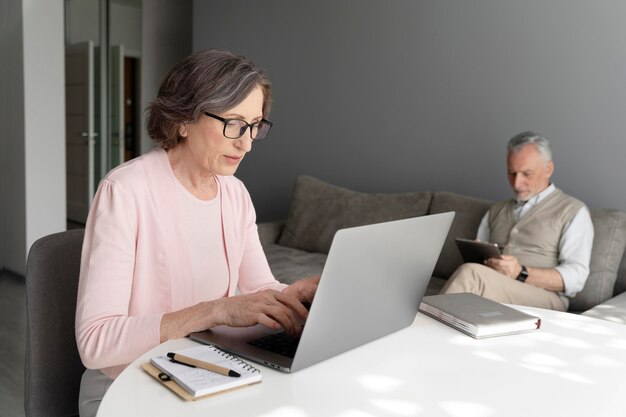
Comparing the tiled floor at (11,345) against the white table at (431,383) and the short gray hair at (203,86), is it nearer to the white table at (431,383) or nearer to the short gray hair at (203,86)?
the short gray hair at (203,86)

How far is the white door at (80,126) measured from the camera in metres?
6.12

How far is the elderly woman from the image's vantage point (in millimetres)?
1278

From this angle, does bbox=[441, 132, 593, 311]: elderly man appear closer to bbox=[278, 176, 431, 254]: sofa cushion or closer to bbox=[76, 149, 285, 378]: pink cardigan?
bbox=[278, 176, 431, 254]: sofa cushion

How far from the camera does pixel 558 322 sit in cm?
154

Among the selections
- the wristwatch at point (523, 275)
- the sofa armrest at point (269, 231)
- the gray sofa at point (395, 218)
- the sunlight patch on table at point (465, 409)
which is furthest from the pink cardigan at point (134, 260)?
the sofa armrest at point (269, 231)

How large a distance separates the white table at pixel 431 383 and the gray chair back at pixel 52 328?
1.12ft

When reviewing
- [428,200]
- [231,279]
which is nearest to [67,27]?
[428,200]

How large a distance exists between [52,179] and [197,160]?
366 centimetres

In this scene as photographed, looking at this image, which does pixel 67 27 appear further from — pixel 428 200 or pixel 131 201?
pixel 131 201

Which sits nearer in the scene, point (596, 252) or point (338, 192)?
point (596, 252)

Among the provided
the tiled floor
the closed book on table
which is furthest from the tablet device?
the tiled floor

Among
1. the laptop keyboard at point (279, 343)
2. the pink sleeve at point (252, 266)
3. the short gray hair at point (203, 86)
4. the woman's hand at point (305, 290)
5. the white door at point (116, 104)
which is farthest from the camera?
the white door at point (116, 104)

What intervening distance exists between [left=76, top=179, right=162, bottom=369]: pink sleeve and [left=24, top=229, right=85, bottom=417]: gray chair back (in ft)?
0.52

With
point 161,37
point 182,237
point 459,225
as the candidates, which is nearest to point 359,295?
point 182,237
